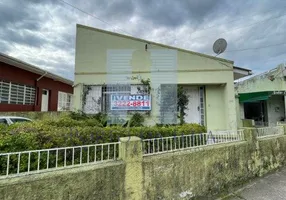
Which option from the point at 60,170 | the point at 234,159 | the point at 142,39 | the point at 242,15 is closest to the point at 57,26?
the point at 142,39

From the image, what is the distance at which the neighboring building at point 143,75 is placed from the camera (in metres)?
8.20

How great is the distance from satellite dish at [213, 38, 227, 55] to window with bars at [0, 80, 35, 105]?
12.2 metres

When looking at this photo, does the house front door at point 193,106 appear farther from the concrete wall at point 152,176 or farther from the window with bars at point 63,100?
the window with bars at point 63,100

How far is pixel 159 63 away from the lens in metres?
8.43

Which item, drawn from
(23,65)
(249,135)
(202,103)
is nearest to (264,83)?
(202,103)

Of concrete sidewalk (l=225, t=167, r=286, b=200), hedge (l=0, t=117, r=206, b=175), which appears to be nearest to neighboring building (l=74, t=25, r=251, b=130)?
concrete sidewalk (l=225, t=167, r=286, b=200)

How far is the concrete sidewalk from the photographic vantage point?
13.1 ft

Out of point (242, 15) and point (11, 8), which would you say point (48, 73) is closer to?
point (11, 8)

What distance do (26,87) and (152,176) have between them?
1216 centimetres

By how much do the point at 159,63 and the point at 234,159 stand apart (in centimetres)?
534

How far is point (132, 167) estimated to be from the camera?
303 centimetres

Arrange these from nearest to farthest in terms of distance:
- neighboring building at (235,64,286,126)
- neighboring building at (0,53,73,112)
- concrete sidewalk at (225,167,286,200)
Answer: concrete sidewalk at (225,167,286,200), neighboring building at (0,53,73,112), neighboring building at (235,64,286,126)

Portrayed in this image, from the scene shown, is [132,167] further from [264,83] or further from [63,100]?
[63,100]

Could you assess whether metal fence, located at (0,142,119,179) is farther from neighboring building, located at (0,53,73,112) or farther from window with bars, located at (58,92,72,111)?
window with bars, located at (58,92,72,111)
